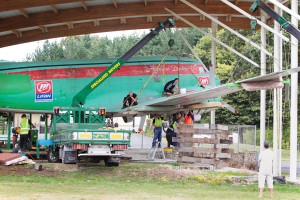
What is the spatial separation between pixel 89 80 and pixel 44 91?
7.66 feet

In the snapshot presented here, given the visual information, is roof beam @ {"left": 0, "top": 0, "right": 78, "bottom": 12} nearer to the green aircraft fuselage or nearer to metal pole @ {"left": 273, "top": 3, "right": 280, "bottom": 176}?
the green aircraft fuselage

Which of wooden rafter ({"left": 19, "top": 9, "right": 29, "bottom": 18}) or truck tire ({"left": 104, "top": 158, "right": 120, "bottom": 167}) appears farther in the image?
wooden rafter ({"left": 19, "top": 9, "right": 29, "bottom": 18})

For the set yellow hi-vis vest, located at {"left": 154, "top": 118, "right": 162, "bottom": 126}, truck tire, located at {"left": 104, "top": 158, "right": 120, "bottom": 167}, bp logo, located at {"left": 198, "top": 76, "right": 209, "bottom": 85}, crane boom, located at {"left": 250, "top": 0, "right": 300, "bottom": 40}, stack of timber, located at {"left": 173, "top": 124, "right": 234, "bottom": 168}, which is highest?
crane boom, located at {"left": 250, "top": 0, "right": 300, "bottom": 40}

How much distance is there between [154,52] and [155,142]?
5719cm

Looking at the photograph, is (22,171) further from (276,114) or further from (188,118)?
(188,118)

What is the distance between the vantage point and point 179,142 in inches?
1001

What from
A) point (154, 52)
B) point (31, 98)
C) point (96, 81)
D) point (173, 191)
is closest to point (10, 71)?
point (31, 98)

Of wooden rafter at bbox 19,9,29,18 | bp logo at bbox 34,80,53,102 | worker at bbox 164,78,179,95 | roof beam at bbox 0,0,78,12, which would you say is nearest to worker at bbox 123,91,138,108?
worker at bbox 164,78,179,95

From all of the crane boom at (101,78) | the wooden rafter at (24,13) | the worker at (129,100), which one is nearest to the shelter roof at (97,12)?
the wooden rafter at (24,13)

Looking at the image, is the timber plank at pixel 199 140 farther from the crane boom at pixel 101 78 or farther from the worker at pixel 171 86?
the worker at pixel 171 86

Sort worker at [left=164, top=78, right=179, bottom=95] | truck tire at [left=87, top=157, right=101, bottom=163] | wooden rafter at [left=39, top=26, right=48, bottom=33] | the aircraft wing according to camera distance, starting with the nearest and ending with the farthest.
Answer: truck tire at [left=87, top=157, right=101, bottom=163] → the aircraft wing → worker at [left=164, top=78, right=179, bottom=95] → wooden rafter at [left=39, top=26, right=48, bottom=33]

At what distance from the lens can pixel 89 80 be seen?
3108 centimetres

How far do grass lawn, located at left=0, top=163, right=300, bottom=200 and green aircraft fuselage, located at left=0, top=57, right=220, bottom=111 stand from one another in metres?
8.36

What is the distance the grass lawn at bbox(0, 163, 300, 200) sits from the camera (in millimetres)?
15422
